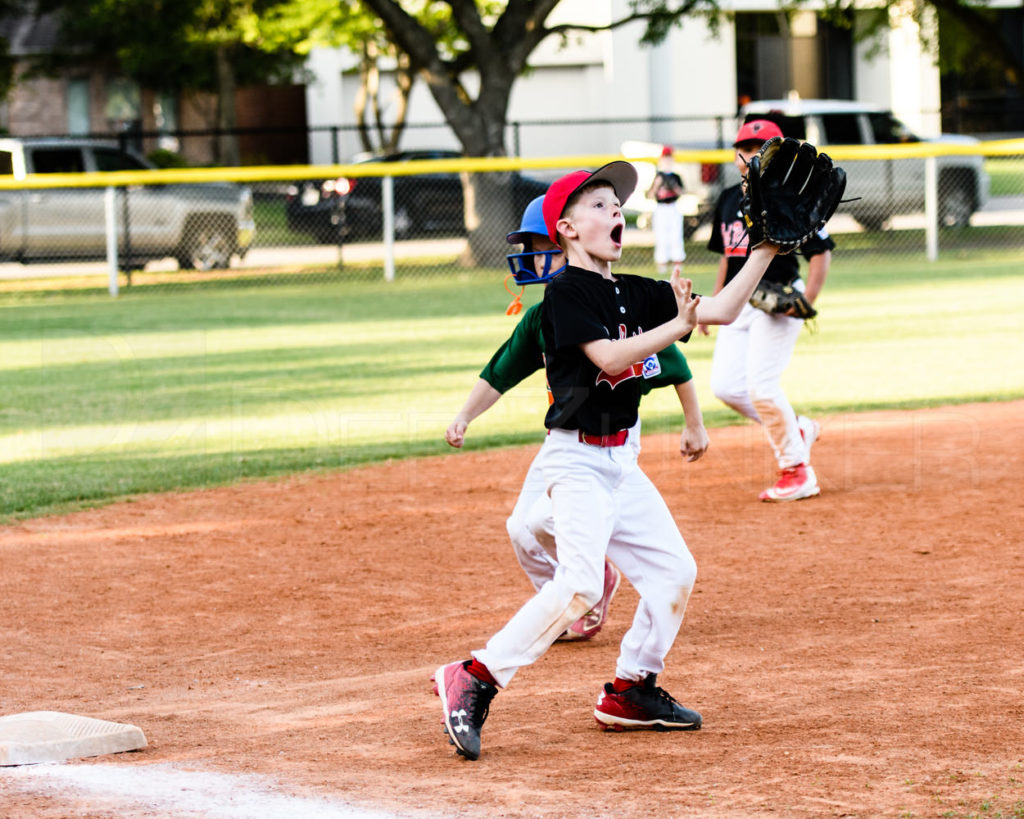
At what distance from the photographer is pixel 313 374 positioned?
1211 centimetres

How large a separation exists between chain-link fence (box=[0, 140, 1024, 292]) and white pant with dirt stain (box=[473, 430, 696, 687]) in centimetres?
1573

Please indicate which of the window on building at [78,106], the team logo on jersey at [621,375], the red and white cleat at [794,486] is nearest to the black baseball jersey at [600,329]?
the team logo on jersey at [621,375]

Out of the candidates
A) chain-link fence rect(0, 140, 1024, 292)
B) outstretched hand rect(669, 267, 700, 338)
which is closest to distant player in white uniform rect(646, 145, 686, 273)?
chain-link fence rect(0, 140, 1024, 292)

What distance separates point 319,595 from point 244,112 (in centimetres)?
3952

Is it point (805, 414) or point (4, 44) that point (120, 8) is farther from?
point (805, 414)

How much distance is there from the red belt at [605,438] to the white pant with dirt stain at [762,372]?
3199mm

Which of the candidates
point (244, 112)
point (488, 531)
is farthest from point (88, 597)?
point (244, 112)

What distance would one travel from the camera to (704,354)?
43.7ft

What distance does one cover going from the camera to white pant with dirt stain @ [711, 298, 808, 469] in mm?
7148

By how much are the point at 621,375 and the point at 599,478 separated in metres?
0.31

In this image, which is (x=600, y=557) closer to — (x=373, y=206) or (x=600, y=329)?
(x=600, y=329)

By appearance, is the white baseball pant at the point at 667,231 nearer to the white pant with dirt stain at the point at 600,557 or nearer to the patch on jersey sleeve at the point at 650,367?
the patch on jersey sleeve at the point at 650,367

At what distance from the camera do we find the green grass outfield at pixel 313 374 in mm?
9062

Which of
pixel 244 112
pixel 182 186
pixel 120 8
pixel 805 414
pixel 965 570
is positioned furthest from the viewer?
pixel 244 112
